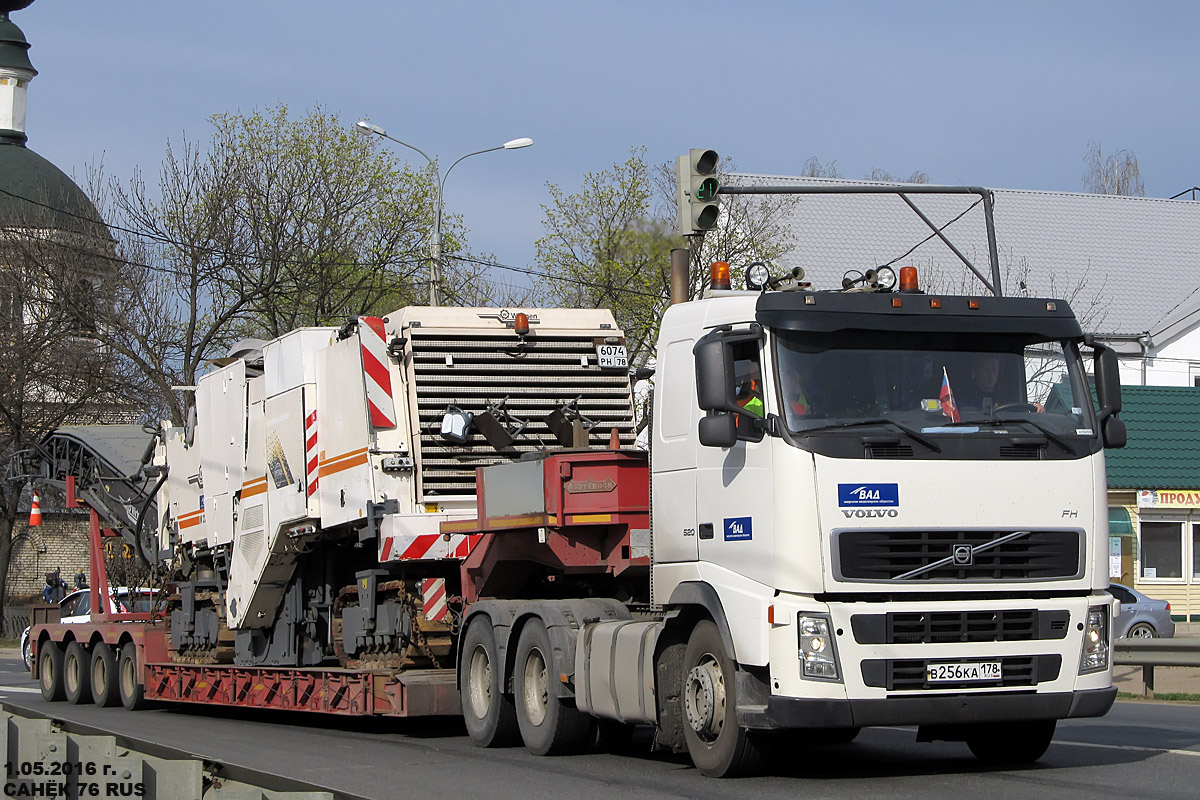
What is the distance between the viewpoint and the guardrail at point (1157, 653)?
1722 cm

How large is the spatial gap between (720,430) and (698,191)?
7.57 m

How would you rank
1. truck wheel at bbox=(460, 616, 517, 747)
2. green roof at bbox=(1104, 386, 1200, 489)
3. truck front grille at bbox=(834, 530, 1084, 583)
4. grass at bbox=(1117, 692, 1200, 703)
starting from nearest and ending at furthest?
1. truck front grille at bbox=(834, 530, 1084, 583)
2. truck wheel at bbox=(460, 616, 517, 747)
3. grass at bbox=(1117, 692, 1200, 703)
4. green roof at bbox=(1104, 386, 1200, 489)

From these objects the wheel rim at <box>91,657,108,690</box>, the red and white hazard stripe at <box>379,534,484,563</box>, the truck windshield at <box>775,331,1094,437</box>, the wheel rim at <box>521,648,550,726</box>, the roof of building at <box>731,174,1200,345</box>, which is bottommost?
the wheel rim at <box>91,657,108,690</box>

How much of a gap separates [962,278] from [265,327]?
1824cm

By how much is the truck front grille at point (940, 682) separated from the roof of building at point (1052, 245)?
110ft

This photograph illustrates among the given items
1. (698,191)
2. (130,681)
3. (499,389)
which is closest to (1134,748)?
(499,389)

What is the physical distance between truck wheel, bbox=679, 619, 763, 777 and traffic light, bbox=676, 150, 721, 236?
290 inches

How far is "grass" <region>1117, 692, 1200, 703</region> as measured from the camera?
1769 centimetres

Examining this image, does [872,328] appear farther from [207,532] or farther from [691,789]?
A: [207,532]

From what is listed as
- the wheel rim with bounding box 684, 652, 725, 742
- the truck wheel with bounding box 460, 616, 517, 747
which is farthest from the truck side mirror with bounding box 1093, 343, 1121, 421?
the truck wheel with bounding box 460, 616, 517, 747

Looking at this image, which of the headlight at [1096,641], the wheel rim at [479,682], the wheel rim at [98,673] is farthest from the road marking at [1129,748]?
the wheel rim at [98,673]

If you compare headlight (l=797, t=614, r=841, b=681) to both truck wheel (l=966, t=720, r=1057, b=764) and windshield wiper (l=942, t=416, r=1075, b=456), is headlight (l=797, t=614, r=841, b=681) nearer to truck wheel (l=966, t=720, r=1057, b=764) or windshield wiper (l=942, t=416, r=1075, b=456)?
windshield wiper (l=942, t=416, r=1075, b=456)

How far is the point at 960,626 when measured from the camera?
9.20 metres

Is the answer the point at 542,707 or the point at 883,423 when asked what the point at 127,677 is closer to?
the point at 542,707
